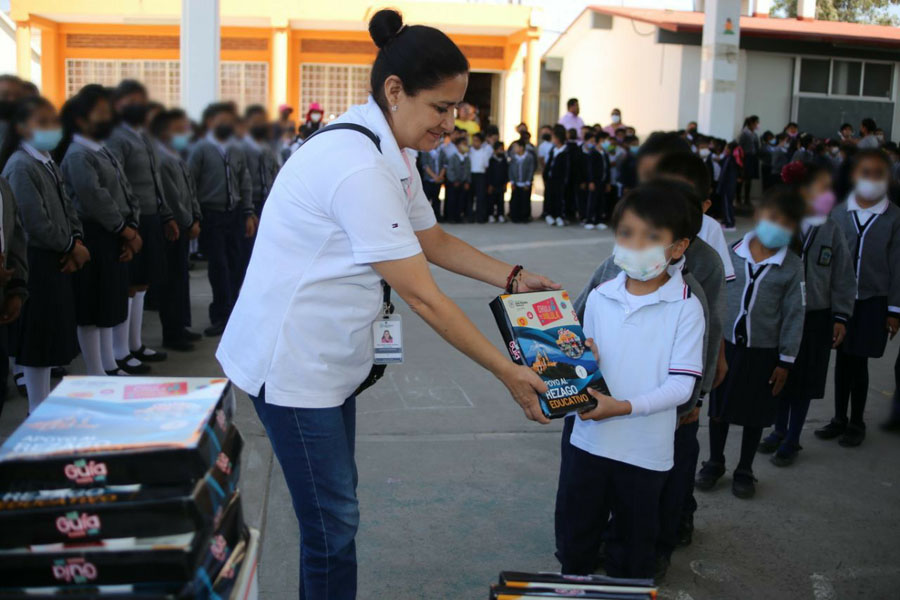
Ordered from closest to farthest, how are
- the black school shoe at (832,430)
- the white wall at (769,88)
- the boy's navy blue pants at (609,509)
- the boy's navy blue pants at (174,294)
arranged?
1. the boy's navy blue pants at (609,509)
2. the black school shoe at (832,430)
3. the boy's navy blue pants at (174,294)
4. the white wall at (769,88)

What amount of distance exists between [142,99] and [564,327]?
9.57 feet

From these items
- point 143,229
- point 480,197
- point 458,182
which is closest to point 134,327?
point 143,229

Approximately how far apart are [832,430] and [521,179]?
10760 millimetres

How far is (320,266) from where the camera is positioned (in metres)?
2.20

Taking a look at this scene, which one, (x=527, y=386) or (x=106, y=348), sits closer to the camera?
(x=527, y=386)

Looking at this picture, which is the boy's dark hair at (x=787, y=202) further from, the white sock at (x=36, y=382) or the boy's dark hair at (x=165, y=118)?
the white sock at (x=36, y=382)

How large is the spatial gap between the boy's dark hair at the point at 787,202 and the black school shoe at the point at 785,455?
129 centimetres

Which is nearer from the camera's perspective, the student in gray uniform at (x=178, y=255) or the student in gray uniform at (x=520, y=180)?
the student in gray uniform at (x=178, y=255)

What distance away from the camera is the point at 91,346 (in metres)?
5.50

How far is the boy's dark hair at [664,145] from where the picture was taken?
3.27 metres

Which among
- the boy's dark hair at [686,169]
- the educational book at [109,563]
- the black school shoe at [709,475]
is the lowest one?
the black school shoe at [709,475]

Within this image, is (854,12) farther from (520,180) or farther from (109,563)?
(109,563)

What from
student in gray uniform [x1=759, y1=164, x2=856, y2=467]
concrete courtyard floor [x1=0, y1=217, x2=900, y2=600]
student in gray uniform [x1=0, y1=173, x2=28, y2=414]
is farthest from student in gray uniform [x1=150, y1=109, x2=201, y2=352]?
student in gray uniform [x1=759, y1=164, x2=856, y2=467]

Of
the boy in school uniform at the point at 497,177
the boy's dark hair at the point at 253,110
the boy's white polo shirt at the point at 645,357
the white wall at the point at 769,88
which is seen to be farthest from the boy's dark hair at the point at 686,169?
the white wall at the point at 769,88
